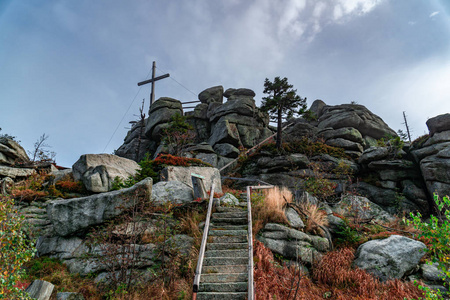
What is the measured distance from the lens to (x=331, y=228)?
1075 cm

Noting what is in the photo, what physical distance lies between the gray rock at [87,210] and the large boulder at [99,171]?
3.91m

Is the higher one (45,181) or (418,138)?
(418,138)

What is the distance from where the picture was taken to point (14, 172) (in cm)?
1584

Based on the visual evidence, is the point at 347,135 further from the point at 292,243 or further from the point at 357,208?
the point at 292,243

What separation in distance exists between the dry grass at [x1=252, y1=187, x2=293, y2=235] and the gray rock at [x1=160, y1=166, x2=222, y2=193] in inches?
167

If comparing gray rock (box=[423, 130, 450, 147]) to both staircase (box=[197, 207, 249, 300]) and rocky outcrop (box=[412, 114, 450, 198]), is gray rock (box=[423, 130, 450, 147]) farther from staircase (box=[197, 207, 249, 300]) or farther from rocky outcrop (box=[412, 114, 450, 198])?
staircase (box=[197, 207, 249, 300])

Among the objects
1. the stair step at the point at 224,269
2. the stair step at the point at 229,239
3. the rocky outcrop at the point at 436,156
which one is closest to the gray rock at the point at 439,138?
the rocky outcrop at the point at 436,156

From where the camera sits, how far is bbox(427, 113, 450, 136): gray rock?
19547 millimetres

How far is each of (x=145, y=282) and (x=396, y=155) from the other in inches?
832

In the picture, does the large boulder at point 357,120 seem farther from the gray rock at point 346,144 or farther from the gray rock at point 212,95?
the gray rock at point 212,95

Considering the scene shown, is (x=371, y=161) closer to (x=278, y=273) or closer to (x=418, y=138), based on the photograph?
(x=418, y=138)

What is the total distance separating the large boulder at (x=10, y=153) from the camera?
17141mm

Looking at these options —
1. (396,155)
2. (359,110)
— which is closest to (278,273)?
(396,155)

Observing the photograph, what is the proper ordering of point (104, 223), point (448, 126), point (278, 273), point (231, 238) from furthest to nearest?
point (448, 126), point (104, 223), point (231, 238), point (278, 273)
